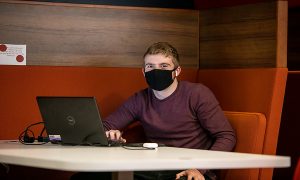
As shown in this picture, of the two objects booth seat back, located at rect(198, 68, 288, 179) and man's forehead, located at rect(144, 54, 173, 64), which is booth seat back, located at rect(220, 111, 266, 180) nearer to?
booth seat back, located at rect(198, 68, 288, 179)

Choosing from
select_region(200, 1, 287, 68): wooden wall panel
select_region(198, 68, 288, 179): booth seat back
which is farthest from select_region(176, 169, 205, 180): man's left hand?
select_region(200, 1, 287, 68): wooden wall panel

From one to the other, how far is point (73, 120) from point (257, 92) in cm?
115

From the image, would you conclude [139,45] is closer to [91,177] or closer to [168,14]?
[168,14]

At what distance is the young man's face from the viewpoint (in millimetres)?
3189

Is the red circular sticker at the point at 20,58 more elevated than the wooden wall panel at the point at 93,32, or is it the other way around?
the wooden wall panel at the point at 93,32

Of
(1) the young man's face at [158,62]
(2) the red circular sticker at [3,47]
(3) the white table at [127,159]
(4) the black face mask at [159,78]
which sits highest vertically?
(2) the red circular sticker at [3,47]

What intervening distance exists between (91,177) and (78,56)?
3.39 feet

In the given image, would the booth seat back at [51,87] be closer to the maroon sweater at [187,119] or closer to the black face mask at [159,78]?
the maroon sweater at [187,119]

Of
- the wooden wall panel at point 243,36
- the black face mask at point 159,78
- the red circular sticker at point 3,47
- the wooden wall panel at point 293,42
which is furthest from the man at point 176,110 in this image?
the wooden wall panel at point 293,42

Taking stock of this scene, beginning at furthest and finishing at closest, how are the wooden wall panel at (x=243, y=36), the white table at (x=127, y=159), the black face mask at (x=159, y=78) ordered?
the wooden wall panel at (x=243, y=36) → the black face mask at (x=159, y=78) → the white table at (x=127, y=159)

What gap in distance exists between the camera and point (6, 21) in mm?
3576

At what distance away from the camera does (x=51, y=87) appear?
3605 mm

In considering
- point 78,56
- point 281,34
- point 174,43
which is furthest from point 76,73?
point 281,34

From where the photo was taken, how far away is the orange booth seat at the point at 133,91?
10.3 ft
